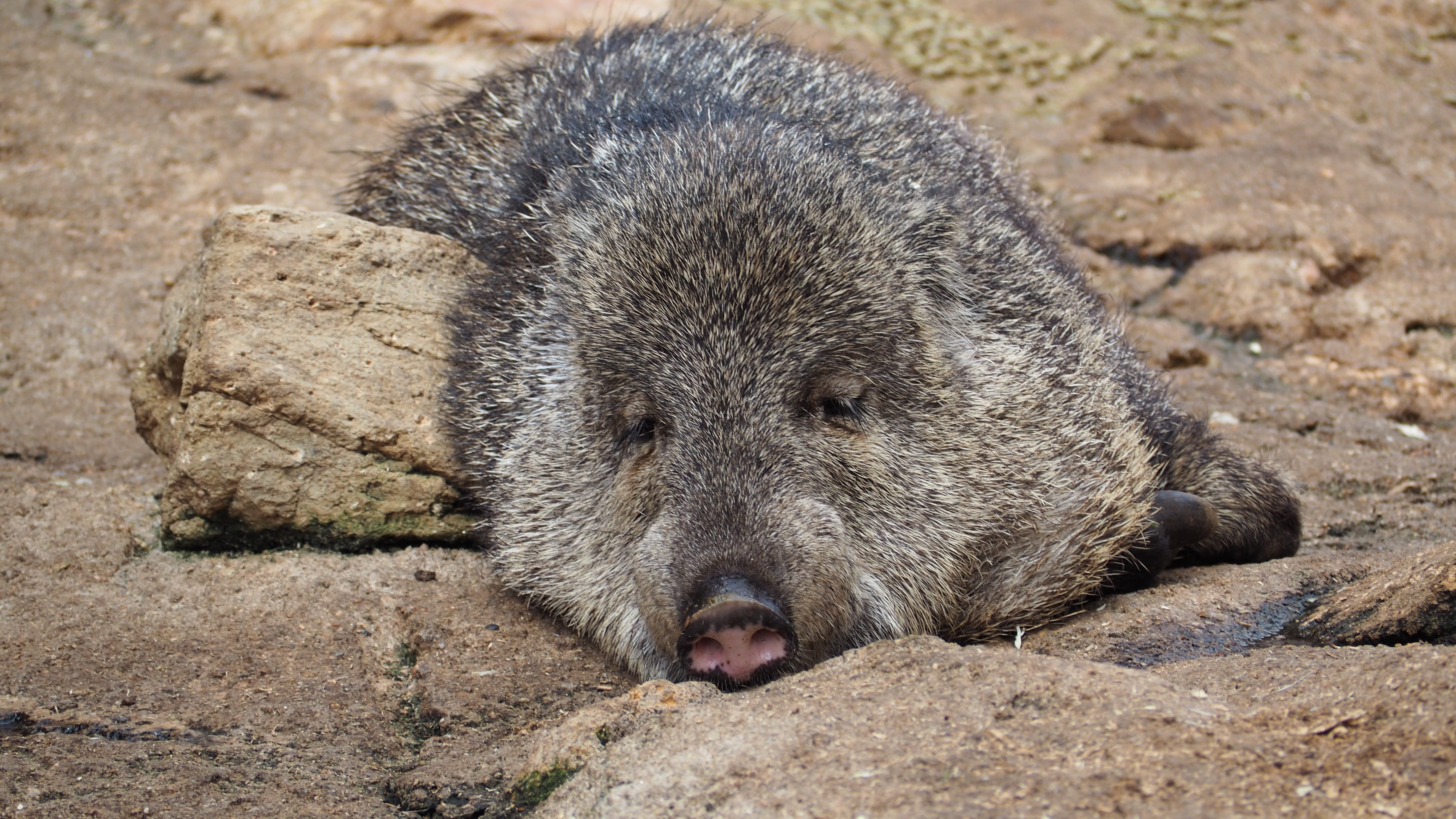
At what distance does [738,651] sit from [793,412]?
0.81 m

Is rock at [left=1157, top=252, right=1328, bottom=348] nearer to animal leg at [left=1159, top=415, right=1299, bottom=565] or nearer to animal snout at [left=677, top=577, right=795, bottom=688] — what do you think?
animal leg at [left=1159, top=415, right=1299, bottom=565]

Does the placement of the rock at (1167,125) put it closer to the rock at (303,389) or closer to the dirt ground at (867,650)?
the dirt ground at (867,650)

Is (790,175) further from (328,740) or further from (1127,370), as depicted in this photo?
(328,740)

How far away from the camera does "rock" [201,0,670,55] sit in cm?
830

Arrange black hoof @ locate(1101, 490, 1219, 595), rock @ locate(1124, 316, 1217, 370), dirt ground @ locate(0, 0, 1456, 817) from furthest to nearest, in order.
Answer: rock @ locate(1124, 316, 1217, 370)
black hoof @ locate(1101, 490, 1219, 595)
dirt ground @ locate(0, 0, 1456, 817)

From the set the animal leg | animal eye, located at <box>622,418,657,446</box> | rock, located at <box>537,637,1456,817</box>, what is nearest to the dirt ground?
rock, located at <box>537,637,1456,817</box>

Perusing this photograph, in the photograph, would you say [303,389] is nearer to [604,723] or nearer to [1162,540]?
[604,723]

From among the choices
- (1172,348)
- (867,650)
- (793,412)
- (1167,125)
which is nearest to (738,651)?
(867,650)

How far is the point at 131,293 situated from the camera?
243 inches

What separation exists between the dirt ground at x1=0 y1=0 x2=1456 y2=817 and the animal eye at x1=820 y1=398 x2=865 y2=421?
0.86m

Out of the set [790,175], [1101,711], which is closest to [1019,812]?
[1101,711]

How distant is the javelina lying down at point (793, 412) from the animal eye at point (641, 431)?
0.01m

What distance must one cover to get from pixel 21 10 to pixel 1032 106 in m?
6.92

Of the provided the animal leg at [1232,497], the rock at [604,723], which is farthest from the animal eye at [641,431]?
the animal leg at [1232,497]
